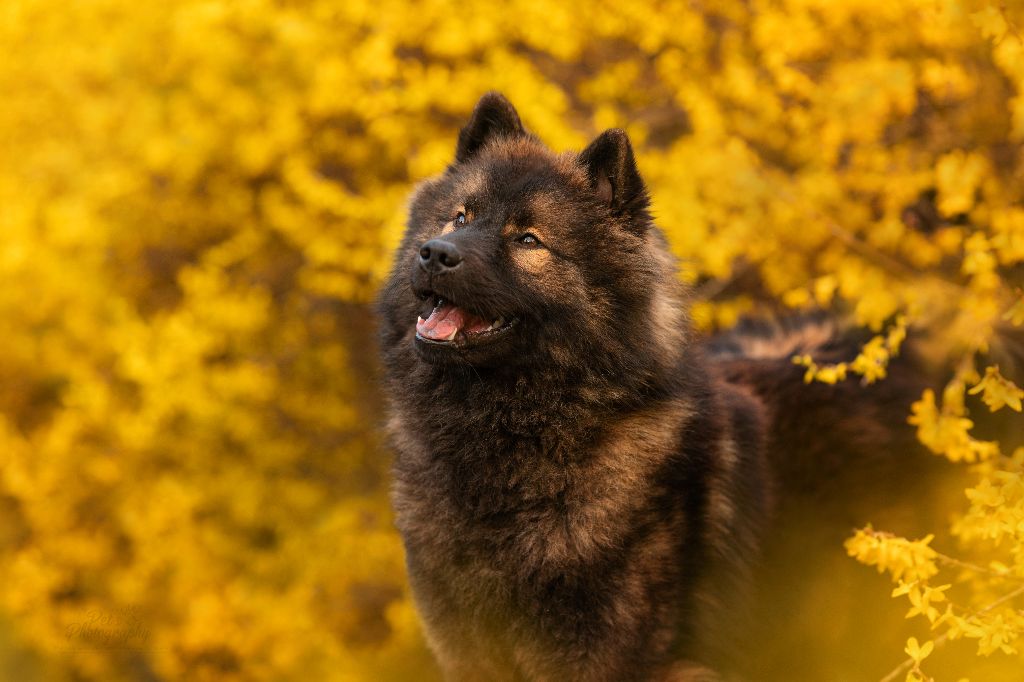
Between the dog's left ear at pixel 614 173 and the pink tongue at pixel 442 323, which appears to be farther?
the dog's left ear at pixel 614 173

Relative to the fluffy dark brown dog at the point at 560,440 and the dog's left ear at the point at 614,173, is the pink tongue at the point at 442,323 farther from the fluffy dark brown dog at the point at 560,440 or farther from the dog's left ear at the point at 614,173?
the dog's left ear at the point at 614,173

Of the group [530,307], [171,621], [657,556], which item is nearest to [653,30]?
[530,307]

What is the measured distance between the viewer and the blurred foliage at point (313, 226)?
5.59m

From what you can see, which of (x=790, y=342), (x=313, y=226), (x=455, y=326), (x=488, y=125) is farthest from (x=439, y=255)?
(x=313, y=226)

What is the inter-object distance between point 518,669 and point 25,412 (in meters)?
10.0

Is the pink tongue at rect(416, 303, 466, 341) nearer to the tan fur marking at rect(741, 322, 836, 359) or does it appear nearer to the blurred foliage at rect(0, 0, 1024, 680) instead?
the blurred foliage at rect(0, 0, 1024, 680)

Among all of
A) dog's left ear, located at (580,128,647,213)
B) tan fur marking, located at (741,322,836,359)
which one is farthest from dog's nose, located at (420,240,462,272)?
tan fur marking, located at (741,322,836,359)

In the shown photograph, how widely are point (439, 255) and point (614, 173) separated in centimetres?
79

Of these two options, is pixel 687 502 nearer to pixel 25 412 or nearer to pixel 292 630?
pixel 292 630

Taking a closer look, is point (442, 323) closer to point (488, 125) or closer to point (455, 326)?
point (455, 326)

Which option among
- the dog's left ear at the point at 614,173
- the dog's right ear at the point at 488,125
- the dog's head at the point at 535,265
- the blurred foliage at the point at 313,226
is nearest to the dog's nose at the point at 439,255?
the dog's head at the point at 535,265

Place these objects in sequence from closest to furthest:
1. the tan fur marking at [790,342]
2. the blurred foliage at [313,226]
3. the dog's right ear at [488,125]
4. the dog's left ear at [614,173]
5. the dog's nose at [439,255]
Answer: the dog's nose at [439,255] → the dog's left ear at [614,173] → the dog's right ear at [488,125] → the tan fur marking at [790,342] → the blurred foliage at [313,226]

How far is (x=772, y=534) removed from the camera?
421 centimetres

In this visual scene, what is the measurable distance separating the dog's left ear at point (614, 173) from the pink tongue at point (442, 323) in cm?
70
